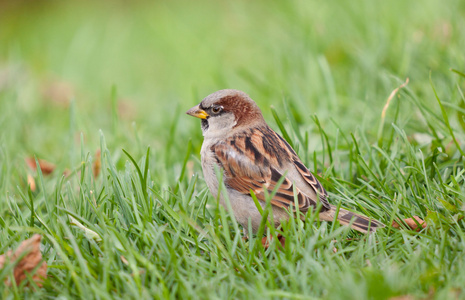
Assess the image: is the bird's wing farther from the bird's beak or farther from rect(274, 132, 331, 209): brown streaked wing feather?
the bird's beak

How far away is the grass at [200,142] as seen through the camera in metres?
2.62

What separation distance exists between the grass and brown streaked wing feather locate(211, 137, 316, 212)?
0.72 ft

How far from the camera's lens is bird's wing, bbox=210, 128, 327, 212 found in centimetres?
328

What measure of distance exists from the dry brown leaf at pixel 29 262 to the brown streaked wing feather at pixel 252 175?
1.25 meters

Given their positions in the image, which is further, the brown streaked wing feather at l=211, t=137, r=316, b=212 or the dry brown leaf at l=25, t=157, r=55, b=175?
the dry brown leaf at l=25, t=157, r=55, b=175

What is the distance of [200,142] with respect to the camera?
4.93 m

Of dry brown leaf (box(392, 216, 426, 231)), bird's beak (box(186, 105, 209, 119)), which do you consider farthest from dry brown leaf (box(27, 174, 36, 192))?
dry brown leaf (box(392, 216, 426, 231))

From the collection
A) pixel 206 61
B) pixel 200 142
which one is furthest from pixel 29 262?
pixel 206 61

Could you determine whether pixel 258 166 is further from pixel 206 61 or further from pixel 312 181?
pixel 206 61

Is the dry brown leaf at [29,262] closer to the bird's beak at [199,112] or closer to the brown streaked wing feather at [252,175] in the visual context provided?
the brown streaked wing feather at [252,175]

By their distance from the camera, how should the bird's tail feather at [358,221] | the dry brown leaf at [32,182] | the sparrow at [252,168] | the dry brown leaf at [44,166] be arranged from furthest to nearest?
1. the dry brown leaf at [44,166]
2. the dry brown leaf at [32,182]
3. the sparrow at [252,168]
4. the bird's tail feather at [358,221]

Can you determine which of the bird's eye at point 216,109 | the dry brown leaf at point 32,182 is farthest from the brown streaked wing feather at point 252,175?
the dry brown leaf at point 32,182

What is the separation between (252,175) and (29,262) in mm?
1406

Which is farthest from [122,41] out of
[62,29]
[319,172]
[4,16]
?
[319,172]
